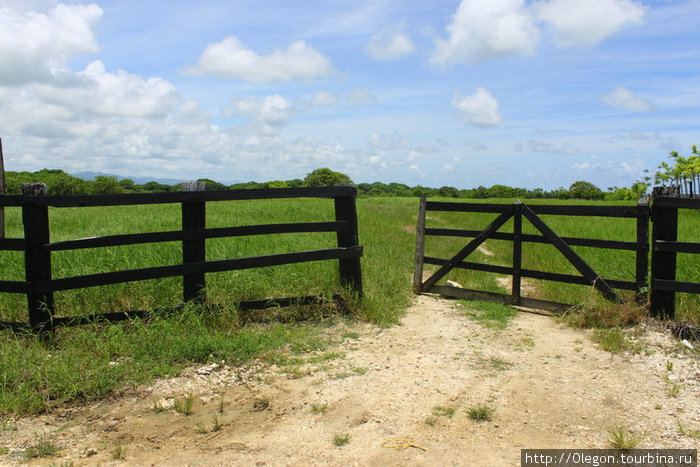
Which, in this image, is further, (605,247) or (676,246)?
(605,247)

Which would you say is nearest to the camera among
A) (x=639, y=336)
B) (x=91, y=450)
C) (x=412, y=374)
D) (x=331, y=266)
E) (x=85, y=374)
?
(x=91, y=450)

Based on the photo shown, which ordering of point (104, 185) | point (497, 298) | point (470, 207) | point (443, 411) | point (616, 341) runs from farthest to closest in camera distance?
point (104, 185) < point (470, 207) < point (497, 298) < point (616, 341) < point (443, 411)

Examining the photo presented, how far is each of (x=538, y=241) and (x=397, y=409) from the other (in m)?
4.49

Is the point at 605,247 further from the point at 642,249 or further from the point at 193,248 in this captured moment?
the point at 193,248

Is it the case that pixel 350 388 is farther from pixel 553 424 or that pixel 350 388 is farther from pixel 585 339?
pixel 585 339

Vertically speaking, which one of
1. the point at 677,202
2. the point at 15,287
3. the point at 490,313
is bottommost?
the point at 490,313

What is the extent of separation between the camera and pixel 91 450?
3.60 m

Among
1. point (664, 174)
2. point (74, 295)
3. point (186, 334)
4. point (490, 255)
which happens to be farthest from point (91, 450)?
point (664, 174)

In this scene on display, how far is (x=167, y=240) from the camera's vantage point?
19.4ft

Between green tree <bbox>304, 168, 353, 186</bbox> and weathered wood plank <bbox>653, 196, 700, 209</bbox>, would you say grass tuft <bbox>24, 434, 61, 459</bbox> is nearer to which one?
weathered wood plank <bbox>653, 196, 700, 209</bbox>

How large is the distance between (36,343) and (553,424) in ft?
16.3

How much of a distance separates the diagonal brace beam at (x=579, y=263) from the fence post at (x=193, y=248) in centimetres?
468

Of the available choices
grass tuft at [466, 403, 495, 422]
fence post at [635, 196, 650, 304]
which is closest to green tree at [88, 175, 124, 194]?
fence post at [635, 196, 650, 304]

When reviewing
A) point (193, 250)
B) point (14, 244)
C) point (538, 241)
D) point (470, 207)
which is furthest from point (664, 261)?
point (14, 244)
